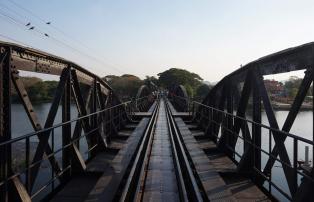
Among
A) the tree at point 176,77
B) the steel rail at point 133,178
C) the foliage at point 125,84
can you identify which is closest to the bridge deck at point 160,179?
the steel rail at point 133,178

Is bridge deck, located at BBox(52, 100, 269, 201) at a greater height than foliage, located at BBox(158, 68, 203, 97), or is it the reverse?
foliage, located at BBox(158, 68, 203, 97)

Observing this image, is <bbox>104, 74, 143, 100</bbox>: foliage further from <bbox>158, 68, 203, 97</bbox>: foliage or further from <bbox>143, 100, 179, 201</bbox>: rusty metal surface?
<bbox>143, 100, 179, 201</bbox>: rusty metal surface

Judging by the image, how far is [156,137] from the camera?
41.7 feet

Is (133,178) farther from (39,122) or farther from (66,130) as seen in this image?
(39,122)

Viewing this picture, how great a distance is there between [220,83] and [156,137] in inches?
122

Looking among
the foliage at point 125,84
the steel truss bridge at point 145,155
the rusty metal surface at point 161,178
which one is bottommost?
the rusty metal surface at point 161,178

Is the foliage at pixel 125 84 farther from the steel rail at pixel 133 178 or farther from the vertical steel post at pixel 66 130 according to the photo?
the vertical steel post at pixel 66 130

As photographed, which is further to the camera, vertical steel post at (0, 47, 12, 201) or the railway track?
the railway track

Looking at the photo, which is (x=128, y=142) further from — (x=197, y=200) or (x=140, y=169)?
(x=197, y=200)

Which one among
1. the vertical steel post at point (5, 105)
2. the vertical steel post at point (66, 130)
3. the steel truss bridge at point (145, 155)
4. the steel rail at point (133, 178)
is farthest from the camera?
the vertical steel post at point (66, 130)

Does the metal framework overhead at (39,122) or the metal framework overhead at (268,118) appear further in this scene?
the metal framework overhead at (268,118)

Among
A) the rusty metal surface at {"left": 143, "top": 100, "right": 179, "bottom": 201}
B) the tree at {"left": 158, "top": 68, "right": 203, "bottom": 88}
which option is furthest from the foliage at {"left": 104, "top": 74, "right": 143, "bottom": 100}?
the rusty metal surface at {"left": 143, "top": 100, "right": 179, "bottom": 201}

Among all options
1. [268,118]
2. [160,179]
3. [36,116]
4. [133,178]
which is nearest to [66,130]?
[36,116]

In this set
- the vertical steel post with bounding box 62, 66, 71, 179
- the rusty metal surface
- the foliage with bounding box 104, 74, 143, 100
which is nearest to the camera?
the rusty metal surface
